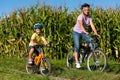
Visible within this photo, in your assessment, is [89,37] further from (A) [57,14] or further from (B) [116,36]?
(A) [57,14]

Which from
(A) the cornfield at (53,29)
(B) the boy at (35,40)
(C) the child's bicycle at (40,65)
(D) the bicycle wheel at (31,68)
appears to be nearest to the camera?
(C) the child's bicycle at (40,65)

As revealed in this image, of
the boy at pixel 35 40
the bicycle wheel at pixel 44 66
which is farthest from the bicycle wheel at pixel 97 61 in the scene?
the boy at pixel 35 40

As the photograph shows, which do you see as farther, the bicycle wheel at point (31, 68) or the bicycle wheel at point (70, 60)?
the bicycle wheel at point (70, 60)

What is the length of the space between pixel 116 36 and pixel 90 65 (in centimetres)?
717

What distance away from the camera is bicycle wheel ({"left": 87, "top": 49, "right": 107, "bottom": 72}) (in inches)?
525

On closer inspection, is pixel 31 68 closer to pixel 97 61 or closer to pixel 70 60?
pixel 70 60

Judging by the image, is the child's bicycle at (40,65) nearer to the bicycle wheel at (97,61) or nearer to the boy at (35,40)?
the boy at (35,40)

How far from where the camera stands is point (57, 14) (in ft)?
73.9

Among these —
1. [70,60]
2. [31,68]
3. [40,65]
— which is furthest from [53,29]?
[40,65]

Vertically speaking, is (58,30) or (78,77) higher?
(58,30)

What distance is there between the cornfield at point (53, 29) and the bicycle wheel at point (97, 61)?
647 centimetres

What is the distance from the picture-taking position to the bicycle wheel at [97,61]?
13.3 metres

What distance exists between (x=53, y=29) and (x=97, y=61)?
9.21 m

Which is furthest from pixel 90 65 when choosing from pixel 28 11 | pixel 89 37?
Answer: pixel 28 11
